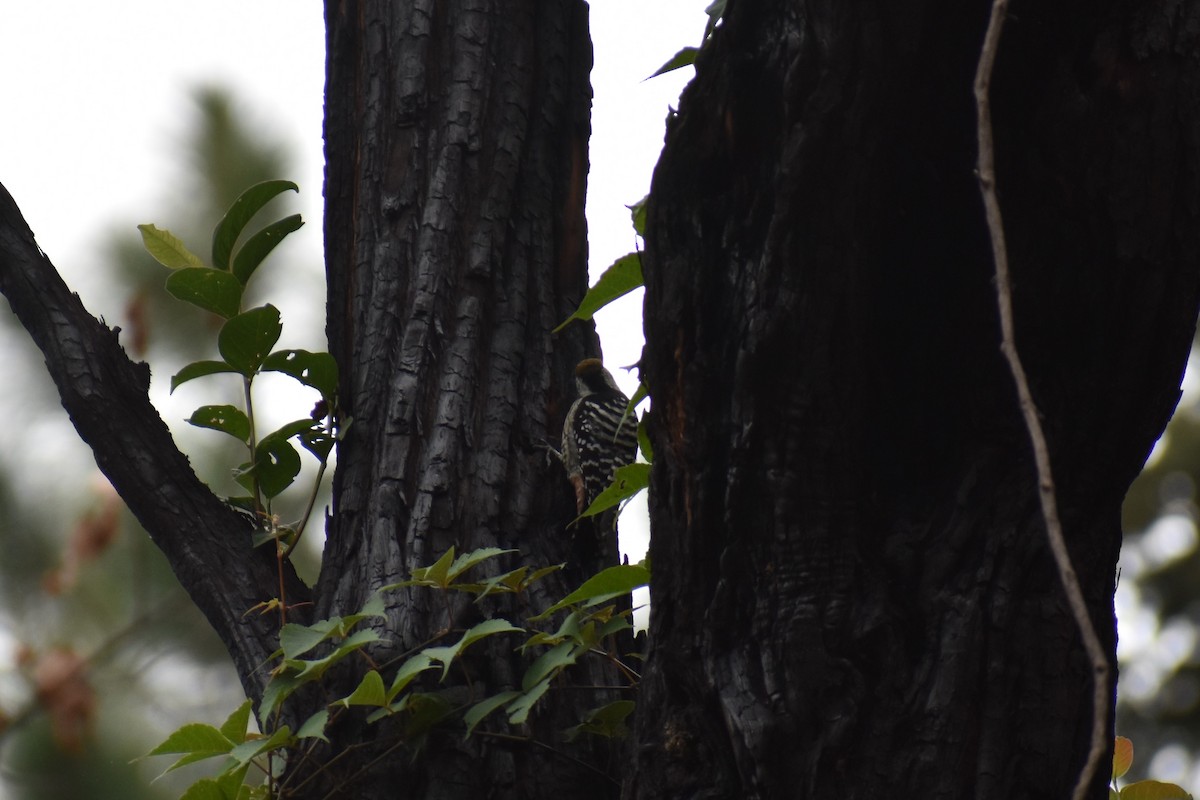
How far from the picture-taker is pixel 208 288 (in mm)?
1623

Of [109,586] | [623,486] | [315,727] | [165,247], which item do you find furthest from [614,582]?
[109,586]

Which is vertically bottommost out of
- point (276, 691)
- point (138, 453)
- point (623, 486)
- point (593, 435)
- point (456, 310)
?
point (276, 691)

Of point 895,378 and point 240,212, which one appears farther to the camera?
point 240,212

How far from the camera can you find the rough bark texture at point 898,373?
0.97 meters

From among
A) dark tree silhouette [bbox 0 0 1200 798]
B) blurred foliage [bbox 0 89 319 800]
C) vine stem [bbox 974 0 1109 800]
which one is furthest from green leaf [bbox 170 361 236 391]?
blurred foliage [bbox 0 89 319 800]

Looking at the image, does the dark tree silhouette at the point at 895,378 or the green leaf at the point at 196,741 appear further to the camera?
the green leaf at the point at 196,741

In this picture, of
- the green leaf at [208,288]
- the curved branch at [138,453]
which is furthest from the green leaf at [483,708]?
the green leaf at [208,288]

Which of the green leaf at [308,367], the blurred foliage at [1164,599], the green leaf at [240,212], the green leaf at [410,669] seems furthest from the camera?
the blurred foliage at [1164,599]

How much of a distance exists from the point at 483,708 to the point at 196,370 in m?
0.67

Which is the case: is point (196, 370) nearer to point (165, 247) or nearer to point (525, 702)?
point (165, 247)

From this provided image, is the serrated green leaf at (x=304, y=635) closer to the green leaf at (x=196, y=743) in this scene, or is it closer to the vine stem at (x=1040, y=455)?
the green leaf at (x=196, y=743)

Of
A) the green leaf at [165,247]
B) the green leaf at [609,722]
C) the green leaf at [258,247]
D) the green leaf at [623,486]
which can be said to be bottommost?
the green leaf at [609,722]

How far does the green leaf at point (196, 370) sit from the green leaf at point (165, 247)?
0.16 meters

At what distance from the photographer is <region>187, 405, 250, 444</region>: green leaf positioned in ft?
5.61
